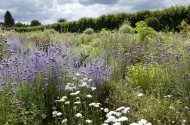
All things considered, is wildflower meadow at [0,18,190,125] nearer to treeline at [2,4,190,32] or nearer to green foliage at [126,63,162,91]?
green foliage at [126,63,162,91]

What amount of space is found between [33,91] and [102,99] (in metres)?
1.19

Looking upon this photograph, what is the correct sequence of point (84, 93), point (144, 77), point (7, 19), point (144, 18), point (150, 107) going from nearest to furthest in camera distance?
1. point (150, 107)
2. point (84, 93)
3. point (144, 77)
4. point (144, 18)
5. point (7, 19)

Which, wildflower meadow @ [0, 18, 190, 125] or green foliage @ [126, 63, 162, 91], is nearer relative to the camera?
wildflower meadow @ [0, 18, 190, 125]

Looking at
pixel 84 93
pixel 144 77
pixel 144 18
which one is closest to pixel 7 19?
pixel 144 18

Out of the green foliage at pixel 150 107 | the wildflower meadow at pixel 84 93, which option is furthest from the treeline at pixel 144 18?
the green foliage at pixel 150 107

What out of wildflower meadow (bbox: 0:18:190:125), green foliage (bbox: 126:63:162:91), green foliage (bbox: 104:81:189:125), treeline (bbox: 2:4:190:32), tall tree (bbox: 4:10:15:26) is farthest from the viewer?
tall tree (bbox: 4:10:15:26)

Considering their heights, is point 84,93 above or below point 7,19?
below

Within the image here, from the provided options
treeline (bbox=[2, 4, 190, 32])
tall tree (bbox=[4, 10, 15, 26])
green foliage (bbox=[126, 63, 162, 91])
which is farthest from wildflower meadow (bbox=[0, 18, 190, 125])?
tall tree (bbox=[4, 10, 15, 26])

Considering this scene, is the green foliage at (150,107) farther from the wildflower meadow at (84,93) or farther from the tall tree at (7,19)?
the tall tree at (7,19)

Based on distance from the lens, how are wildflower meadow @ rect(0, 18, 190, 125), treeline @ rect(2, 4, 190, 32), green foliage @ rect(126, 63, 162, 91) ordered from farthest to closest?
1. treeline @ rect(2, 4, 190, 32)
2. green foliage @ rect(126, 63, 162, 91)
3. wildflower meadow @ rect(0, 18, 190, 125)

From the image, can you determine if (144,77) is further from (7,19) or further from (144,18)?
(7,19)

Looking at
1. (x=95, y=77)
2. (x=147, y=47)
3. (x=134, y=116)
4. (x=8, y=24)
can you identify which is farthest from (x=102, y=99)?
(x=8, y=24)

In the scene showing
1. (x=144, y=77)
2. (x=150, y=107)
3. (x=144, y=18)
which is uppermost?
(x=144, y=18)

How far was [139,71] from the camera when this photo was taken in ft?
20.2
